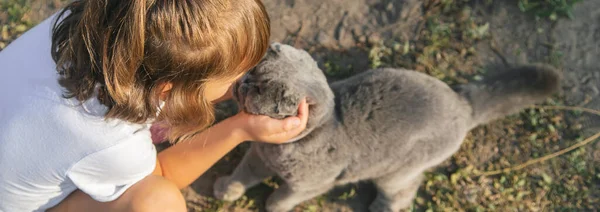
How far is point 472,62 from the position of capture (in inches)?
125

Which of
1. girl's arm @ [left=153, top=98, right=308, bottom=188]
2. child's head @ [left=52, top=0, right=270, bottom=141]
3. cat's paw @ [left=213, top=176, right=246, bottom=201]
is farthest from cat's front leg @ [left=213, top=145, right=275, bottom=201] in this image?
child's head @ [left=52, top=0, right=270, bottom=141]

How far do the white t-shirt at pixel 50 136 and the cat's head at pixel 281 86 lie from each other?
1.44ft

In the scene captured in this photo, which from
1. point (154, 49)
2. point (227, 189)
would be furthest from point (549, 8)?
point (154, 49)

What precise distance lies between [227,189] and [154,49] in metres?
1.43

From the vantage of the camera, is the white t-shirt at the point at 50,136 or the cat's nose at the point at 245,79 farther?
the cat's nose at the point at 245,79

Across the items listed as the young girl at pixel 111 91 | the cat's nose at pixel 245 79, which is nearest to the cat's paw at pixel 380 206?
the young girl at pixel 111 91

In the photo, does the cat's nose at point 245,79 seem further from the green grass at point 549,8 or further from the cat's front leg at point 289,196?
the green grass at point 549,8

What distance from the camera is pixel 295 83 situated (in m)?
2.03

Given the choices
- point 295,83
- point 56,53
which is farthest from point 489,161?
point 56,53

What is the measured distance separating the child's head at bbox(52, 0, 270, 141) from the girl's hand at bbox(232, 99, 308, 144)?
0.42 metres

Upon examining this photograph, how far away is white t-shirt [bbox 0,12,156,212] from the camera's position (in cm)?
169

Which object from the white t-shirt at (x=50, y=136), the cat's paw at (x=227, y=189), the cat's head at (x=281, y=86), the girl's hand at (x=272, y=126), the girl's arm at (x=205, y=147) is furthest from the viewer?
the cat's paw at (x=227, y=189)

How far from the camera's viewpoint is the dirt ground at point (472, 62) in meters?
2.93

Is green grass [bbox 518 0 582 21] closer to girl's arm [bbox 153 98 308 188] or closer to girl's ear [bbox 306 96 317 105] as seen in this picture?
girl's ear [bbox 306 96 317 105]
